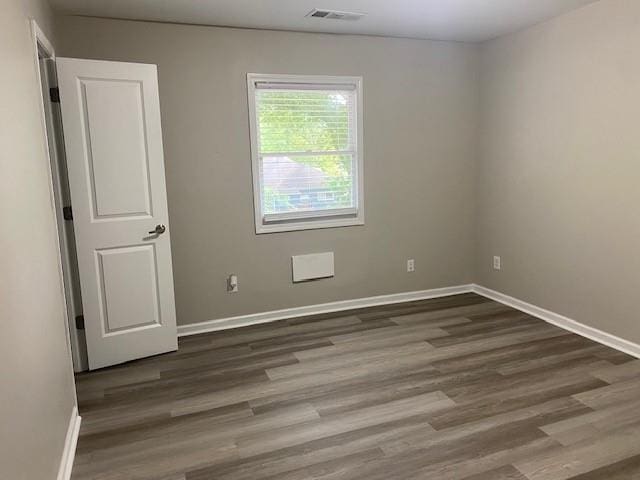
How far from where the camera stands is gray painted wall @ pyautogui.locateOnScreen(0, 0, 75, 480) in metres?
1.57

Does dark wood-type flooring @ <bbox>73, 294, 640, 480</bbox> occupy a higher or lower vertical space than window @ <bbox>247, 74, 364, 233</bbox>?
lower

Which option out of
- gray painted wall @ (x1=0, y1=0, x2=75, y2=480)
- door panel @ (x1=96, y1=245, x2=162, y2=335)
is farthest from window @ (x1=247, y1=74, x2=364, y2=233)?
gray painted wall @ (x1=0, y1=0, x2=75, y2=480)

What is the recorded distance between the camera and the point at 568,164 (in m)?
3.77

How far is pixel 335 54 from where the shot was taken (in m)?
4.14

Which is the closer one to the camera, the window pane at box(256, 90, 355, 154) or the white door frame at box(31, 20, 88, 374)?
the white door frame at box(31, 20, 88, 374)

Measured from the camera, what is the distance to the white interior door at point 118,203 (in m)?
3.18

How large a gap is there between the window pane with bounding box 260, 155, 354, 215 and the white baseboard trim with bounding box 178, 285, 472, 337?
0.89 meters

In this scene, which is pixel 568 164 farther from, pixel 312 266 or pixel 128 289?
pixel 128 289

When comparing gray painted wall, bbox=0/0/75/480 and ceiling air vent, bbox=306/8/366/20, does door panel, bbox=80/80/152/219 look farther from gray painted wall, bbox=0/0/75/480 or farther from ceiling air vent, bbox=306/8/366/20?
ceiling air vent, bbox=306/8/366/20

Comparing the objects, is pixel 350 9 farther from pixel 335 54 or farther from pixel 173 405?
pixel 173 405

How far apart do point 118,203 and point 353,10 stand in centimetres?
214

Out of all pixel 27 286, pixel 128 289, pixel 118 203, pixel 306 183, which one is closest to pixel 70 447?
pixel 27 286

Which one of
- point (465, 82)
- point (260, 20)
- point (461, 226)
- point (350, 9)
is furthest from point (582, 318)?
point (260, 20)

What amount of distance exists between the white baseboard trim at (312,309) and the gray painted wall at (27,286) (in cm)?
148
